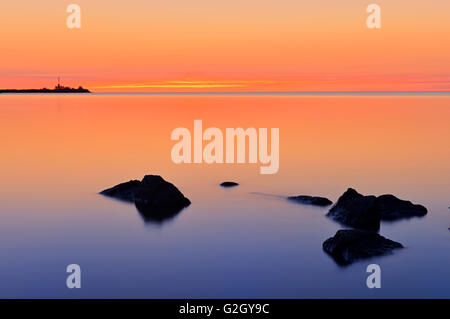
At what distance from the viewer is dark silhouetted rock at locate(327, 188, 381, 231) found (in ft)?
61.3

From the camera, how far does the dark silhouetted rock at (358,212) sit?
1869 centimetres

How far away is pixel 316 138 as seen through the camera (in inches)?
2034

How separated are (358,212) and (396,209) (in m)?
2.83

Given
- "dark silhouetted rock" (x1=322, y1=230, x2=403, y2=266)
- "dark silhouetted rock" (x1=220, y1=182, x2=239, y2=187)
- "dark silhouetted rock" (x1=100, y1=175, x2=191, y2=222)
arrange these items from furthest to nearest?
"dark silhouetted rock" (x1=220, y1=182, x2=239, y2=187), "dark silhouetted rock" (x1=100, y1=175, x2=191, y2=222), "dark silhouetted rock" (x1=322, y1=230, x2=403, y2=266)

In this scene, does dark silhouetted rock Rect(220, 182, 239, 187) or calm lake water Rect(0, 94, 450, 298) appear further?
dark silhouetted rock Rect(220, 182, 239, 187)

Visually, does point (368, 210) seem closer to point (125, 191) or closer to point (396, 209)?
point (396, 209)

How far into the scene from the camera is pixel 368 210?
18.7 m

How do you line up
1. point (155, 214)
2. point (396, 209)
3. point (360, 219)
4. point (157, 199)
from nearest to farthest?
point (360, 219)
point (396, 209)
point (155, 214)
point (157, 199)

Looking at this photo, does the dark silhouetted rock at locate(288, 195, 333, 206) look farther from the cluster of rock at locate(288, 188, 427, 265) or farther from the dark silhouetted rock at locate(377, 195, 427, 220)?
the dark silhouetted rock at locate(377, 195, 427, 220)

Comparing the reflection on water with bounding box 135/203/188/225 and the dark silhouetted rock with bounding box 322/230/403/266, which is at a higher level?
the reflection on water with bounding box 135/203/188/225

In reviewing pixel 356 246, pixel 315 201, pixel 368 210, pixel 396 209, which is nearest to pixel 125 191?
pixel 315 201

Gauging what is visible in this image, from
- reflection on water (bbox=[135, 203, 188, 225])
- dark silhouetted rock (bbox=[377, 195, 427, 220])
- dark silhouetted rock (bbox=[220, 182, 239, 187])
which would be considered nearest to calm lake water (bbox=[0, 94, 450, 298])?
reflection on water (bbox=[135, 203, 188, 225])
